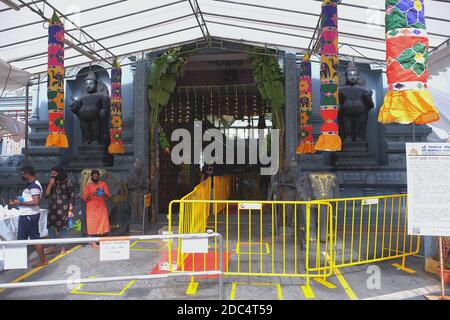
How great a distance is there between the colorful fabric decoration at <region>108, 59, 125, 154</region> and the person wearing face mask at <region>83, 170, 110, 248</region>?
10.8ft

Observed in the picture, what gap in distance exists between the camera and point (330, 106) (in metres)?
7.04

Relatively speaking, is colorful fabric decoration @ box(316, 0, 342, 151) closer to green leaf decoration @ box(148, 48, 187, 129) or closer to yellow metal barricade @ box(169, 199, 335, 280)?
yellow metal barricade @ box(169, 199, 335, 280)

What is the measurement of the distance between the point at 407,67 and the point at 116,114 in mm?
7858

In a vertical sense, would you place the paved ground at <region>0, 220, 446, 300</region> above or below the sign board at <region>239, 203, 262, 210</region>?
below

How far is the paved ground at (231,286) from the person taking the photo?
476 cm

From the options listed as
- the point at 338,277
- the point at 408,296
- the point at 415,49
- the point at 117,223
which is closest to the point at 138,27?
the point at 117,223

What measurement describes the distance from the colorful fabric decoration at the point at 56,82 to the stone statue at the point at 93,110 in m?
3.68

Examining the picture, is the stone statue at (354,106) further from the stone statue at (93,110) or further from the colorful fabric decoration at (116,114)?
the stone statue at (93,110)

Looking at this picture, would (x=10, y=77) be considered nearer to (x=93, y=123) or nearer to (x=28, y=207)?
(x=93, y=123)

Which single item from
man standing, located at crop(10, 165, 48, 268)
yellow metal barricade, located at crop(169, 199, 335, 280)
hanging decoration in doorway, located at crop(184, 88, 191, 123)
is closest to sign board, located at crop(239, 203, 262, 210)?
yellow metal barricade, located at crop(169, 199, 335, 280)

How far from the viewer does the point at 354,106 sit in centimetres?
1077

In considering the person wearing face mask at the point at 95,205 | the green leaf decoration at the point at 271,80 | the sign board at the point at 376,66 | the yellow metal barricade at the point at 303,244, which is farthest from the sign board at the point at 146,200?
the sign board at the point at 376,66

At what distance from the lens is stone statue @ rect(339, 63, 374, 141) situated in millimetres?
10781

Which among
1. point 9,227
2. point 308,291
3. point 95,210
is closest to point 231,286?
point 308,291
